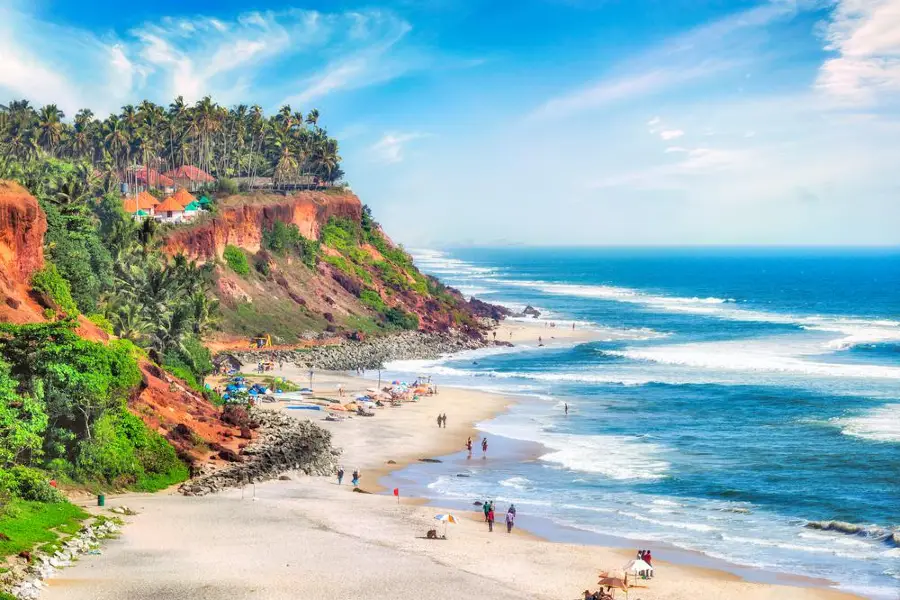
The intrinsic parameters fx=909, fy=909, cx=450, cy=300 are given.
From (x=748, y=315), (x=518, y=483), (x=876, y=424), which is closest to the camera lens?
(x=518, y=483)

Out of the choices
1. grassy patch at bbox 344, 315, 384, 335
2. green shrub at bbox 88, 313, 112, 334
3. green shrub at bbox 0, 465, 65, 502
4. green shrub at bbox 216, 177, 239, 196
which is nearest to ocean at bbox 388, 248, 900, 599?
grassy patch at bbox 344, 315, 384, 335

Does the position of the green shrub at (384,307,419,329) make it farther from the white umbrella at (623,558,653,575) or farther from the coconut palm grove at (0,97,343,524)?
the white umbrella at (623,558,653,575)

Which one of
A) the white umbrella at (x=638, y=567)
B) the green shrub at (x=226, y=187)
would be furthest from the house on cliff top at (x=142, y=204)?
the white umbrella at (x=638, y=567)

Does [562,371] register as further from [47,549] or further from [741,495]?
[47,549]

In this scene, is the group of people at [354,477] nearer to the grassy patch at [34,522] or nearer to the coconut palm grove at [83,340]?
the coconut palm grove at [83,340]

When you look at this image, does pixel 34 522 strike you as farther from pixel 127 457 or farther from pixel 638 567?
pixel 638 567

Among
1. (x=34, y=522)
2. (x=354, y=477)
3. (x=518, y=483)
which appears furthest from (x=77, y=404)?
(x=518, y=483)
